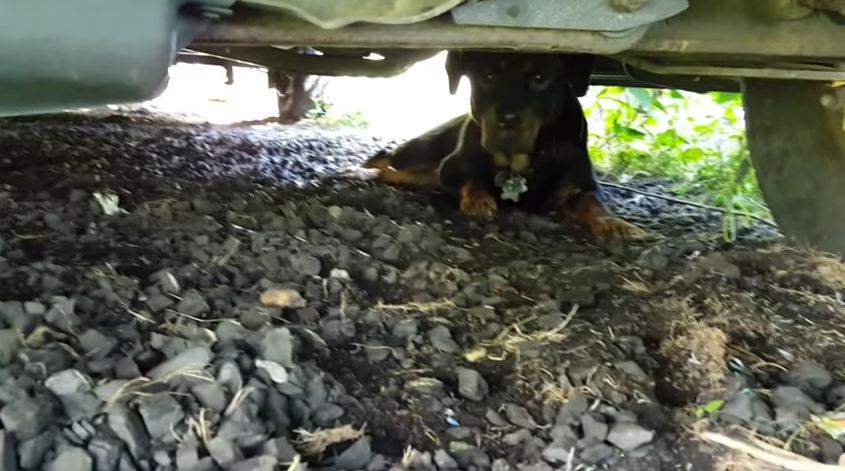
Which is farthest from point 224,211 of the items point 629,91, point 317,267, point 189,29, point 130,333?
point 629,91

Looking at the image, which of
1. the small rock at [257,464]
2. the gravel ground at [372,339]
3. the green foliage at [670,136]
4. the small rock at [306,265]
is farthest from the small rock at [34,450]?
the green foliage at [670,136]

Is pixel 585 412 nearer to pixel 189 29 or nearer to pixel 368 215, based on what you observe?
pixel 189 29

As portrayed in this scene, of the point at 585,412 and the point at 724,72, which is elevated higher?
the point at 724,72

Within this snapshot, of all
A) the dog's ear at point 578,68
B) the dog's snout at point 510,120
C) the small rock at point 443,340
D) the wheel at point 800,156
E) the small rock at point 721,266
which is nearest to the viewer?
the small rock at point 443,340

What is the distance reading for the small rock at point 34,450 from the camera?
1.01m

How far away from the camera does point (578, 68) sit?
297 cm

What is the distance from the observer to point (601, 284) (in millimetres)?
2002

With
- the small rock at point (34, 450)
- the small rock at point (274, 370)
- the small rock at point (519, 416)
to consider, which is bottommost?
the small rock at point (519, 416)

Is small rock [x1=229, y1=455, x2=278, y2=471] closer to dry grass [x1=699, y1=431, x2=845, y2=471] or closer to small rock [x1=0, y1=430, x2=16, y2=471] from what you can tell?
small rock [x1=0, y1=430, x2=16, y2=471]

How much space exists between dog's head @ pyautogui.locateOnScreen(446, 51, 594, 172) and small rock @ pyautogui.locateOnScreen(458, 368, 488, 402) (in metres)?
1.77

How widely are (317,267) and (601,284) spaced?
0.69 m

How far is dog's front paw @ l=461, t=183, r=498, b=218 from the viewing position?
295 centimetres

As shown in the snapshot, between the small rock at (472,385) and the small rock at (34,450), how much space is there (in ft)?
2.10

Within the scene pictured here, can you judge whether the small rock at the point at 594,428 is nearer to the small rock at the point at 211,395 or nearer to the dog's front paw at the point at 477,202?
the small rock at the point at 211,395
